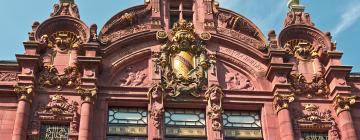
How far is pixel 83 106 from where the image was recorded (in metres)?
24.9

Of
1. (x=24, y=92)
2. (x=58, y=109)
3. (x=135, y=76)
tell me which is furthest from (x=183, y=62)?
(x=24, y=92)

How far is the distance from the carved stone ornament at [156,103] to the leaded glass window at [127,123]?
613 mm

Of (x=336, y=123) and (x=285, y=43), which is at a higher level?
(x=285, y=43)

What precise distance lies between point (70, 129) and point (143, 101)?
3151mm

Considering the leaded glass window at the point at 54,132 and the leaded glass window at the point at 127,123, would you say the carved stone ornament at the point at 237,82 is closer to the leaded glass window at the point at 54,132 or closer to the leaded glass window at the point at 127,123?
the leaded glass window at the point at 127,123

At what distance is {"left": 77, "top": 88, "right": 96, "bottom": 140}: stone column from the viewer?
2394 centimetres

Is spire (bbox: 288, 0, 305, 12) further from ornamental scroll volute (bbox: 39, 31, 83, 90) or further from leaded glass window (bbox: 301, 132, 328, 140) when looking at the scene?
ornamental scroll volute (bbox: 39, 31, 83, 90)

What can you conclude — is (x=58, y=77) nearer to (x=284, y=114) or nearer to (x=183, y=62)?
(x=183, y=62)

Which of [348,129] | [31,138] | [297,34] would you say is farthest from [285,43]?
[31,138]

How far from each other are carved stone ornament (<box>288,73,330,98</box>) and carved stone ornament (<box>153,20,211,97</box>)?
3585mm

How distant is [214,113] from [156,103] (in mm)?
2270

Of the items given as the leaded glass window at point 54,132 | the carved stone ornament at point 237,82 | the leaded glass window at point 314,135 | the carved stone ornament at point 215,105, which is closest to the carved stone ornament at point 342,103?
the leaded glass window at point 314,135

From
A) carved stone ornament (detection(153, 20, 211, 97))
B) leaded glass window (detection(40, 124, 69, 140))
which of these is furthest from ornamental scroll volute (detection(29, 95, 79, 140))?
carved stone ornament (detection(153, 20, 211, 97))

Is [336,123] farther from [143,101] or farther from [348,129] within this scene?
[143,101]
